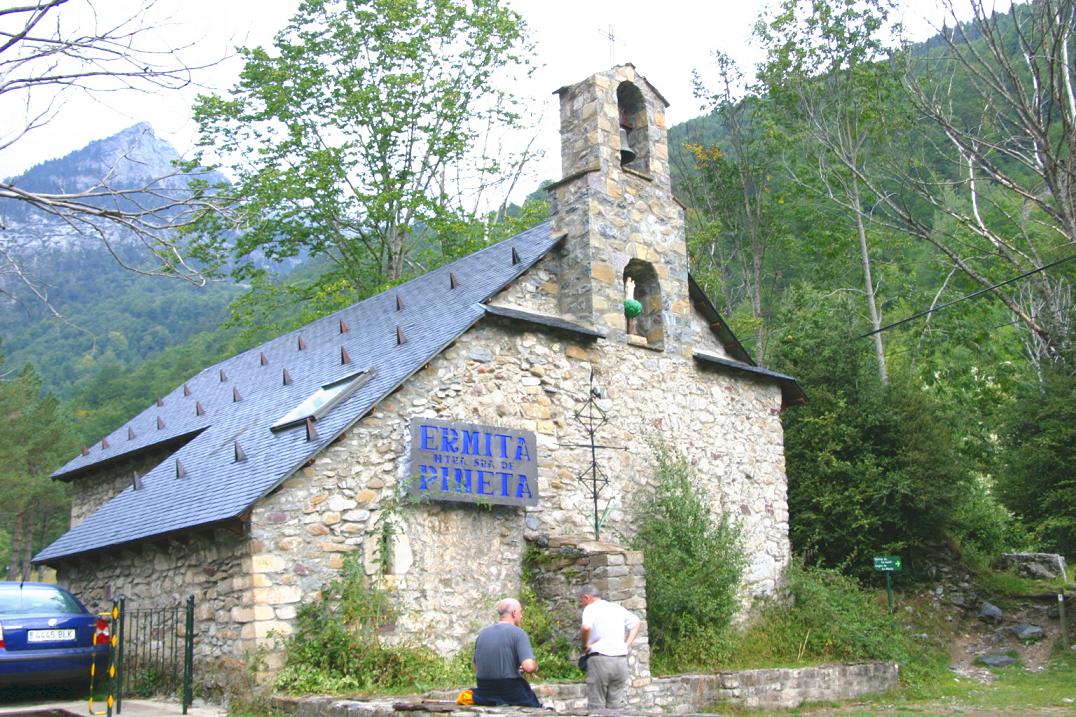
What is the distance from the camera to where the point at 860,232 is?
25.1m

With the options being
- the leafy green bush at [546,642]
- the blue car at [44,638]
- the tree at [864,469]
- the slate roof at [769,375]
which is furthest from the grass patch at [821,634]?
the blue car at [44,638]

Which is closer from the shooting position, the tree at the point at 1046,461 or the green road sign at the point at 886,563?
the green road sign at the point at 886,563

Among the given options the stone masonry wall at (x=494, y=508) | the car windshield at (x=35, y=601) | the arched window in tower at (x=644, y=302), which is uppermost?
the arched window in tower at (x=644, y=302)

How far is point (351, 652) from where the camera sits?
32.3 feet

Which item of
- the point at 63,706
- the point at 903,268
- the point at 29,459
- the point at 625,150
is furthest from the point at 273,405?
the point at 29,459

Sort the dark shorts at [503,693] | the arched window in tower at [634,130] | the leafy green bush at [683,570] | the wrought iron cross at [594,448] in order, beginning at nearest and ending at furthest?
the dark shorts at [503,693] → the leafy green bush at [683,570] → the wrought iron cross at [594,448] → the arched window in tower at [634,130]

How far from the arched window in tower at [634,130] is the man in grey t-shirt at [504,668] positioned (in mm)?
8916

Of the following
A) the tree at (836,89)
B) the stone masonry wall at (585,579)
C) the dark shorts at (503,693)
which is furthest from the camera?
the tree at (836,89)

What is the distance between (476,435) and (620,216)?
4186 millimetres

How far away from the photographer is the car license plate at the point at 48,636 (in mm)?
10023

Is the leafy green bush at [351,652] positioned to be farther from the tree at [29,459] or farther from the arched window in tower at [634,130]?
the tree at [29,459]

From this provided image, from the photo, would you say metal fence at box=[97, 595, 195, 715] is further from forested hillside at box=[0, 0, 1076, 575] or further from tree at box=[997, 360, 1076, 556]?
tree at box=[997, 360, 1076, 556]

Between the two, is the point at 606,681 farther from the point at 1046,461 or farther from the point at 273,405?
the point at 1046,461

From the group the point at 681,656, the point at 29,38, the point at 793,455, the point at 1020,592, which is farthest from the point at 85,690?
the point at 1020,592
